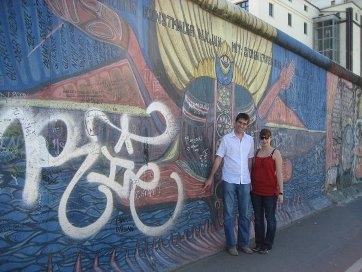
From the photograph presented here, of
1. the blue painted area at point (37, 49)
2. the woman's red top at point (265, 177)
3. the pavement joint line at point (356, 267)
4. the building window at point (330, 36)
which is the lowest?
the pavement joint line at point (356, 267)

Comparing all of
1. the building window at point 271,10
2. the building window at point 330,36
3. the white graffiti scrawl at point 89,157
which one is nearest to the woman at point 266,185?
the white graffiti scrawl at point 89,157

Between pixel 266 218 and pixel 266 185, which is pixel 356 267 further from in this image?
pixel 266 185

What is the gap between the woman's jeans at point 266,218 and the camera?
Answer: 541cm

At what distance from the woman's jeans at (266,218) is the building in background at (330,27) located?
151 ft

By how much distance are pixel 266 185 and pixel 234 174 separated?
0.50 meters

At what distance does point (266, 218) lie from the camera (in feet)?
17.9

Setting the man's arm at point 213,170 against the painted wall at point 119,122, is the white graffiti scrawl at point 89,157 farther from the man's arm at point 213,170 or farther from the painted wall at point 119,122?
the man's arm at point 213,170

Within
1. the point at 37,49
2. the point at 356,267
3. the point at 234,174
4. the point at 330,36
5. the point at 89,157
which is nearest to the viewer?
the point at 37,49

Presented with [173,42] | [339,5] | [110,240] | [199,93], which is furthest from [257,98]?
[339,5]

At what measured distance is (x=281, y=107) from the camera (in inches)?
286

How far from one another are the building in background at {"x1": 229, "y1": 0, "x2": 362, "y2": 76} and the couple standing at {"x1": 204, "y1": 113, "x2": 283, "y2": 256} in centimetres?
4588

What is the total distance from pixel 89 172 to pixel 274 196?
2.75 meters

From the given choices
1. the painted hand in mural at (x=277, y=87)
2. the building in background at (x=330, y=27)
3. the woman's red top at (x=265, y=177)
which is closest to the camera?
the woman's red top at (x=265, y=177)

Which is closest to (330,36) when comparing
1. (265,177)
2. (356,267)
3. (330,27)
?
(330,27)
